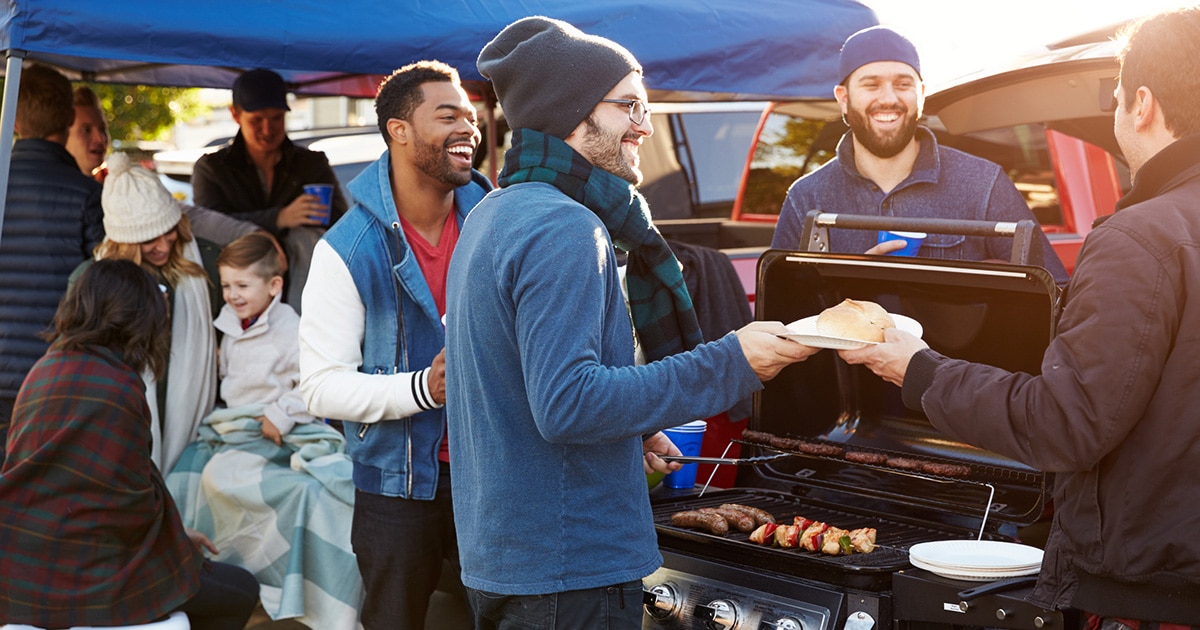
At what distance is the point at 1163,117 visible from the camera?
209 centimetres

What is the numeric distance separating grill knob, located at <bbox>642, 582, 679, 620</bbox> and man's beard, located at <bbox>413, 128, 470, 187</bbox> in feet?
4.29

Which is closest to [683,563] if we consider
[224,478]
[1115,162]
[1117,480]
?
[1117,480]

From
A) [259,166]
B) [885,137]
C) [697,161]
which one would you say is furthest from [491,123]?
[885,137]

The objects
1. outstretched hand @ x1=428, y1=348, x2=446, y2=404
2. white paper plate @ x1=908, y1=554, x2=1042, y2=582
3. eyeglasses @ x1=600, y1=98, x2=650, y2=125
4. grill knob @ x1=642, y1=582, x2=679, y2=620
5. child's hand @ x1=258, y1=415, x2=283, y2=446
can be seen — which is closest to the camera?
eyeglasses @ x1=600, y1=98, x2=650, y2=125

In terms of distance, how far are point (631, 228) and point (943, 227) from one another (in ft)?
3.40

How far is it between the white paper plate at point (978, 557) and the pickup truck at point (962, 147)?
0.96 m

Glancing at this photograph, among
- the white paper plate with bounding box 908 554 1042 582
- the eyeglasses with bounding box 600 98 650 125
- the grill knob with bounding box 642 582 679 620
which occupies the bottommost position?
the grill knob with bounding box 642 582 679 620

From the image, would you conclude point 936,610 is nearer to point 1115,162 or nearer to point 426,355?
point 426,355

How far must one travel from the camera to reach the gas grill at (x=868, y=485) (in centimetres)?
266

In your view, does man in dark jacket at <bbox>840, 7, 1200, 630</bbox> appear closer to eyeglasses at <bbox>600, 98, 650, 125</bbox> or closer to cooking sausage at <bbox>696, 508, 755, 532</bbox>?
eyeglasses at <bbox>600, 98, 650, 125</bbox>

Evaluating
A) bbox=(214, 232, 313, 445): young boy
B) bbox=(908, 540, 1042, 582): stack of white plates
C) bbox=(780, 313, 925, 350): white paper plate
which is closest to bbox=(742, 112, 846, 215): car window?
bbox=(214, 232, 313, 445): young boy

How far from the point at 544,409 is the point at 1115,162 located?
389 centimetres

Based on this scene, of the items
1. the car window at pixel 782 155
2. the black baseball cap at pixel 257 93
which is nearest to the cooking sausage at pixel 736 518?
the black baseball cap at pixel 257 93

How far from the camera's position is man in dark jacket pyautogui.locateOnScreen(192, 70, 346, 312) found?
17.7 feet
